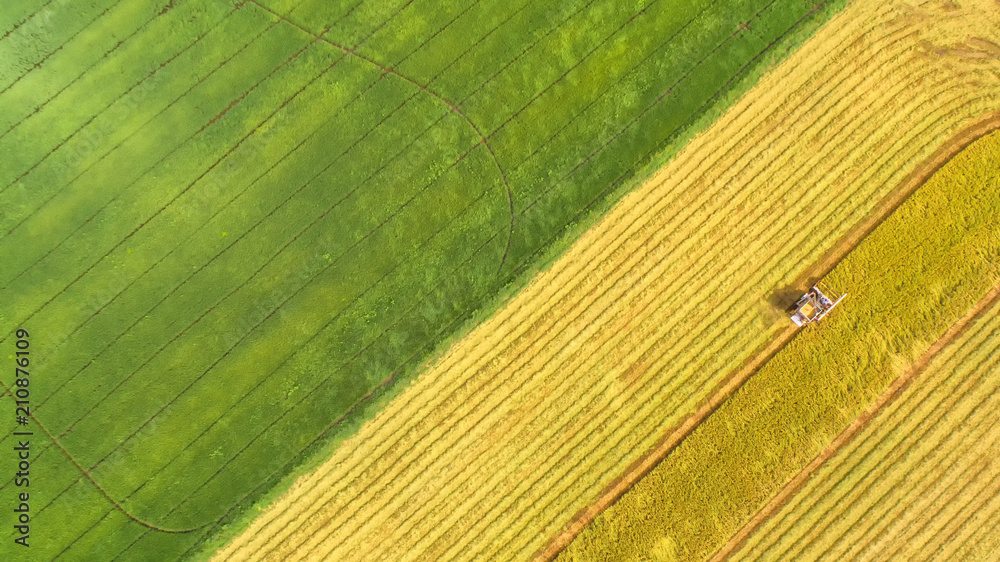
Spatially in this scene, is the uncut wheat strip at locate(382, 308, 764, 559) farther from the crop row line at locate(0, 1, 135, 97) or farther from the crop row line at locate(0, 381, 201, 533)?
the crop row line at locate(0, 1, 135, 97)

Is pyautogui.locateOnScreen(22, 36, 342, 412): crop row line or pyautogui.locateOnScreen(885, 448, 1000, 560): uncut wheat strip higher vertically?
pyautogui.locateOnScreen(22, 36, 342, 412): crop row line

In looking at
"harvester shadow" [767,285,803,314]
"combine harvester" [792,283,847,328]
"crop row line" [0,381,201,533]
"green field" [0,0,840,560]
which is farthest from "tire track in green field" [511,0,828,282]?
"crop row line" [0,381,201,533]

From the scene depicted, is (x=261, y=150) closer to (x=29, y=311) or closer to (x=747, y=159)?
(x=29, y=311)

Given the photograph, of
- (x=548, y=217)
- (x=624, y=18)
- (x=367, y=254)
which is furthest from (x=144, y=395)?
(x=624, y=18)

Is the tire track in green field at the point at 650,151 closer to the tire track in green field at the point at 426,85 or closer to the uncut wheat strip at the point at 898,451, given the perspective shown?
the tire track in green field at the point at 426,85

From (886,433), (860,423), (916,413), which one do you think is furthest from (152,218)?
(916,413)

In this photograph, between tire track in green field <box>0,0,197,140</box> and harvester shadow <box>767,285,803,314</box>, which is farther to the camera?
harvester shadow <box>767,285,803,314</box>

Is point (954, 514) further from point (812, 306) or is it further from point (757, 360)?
point (812, 306)

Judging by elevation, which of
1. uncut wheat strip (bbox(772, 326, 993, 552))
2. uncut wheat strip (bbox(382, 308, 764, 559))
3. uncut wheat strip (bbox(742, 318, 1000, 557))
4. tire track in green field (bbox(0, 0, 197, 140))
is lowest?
uncut wheat strip (bbox(772, 326, 993, 552))
